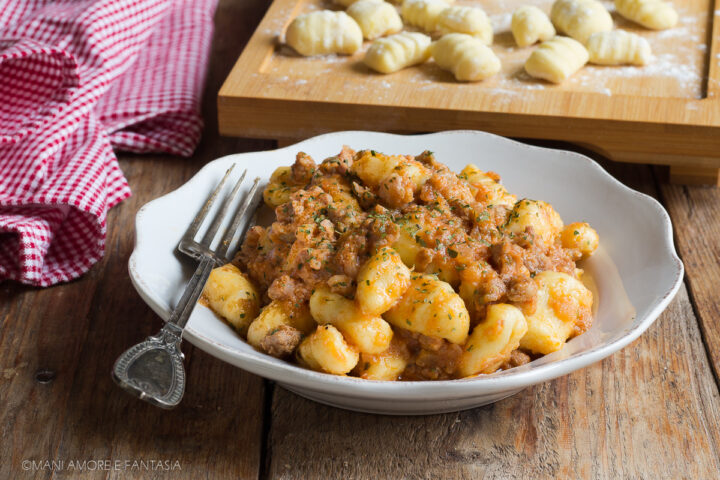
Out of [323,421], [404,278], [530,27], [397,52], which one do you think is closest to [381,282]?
[404,278]

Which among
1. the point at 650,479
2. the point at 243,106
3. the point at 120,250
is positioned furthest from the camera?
the point at 243,106

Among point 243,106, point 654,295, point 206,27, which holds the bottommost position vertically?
point 206,27

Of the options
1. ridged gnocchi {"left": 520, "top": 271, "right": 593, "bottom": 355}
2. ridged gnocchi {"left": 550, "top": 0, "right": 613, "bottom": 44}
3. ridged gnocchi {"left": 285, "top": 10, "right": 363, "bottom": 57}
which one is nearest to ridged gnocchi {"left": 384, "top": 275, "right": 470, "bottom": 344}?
ridged gnocchi {"left": 520, "top": 271, "right": 593, "bottom": 355}

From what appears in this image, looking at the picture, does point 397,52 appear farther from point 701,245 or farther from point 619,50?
point 701,245

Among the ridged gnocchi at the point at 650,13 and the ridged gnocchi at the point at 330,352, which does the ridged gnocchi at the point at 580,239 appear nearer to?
the ridged gnocchi at the point at 330,352

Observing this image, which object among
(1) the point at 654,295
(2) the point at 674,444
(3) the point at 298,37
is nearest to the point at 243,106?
(3) the point at 298,37

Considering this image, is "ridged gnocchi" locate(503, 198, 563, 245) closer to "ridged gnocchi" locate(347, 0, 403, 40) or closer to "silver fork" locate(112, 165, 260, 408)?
"silver fork" locate(112, 165, 260, 408)

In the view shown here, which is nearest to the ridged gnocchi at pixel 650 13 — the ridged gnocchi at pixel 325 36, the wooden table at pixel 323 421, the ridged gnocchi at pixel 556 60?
the ridged gnocchi at pixel 556 60

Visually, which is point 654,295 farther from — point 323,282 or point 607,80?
point 607,80
